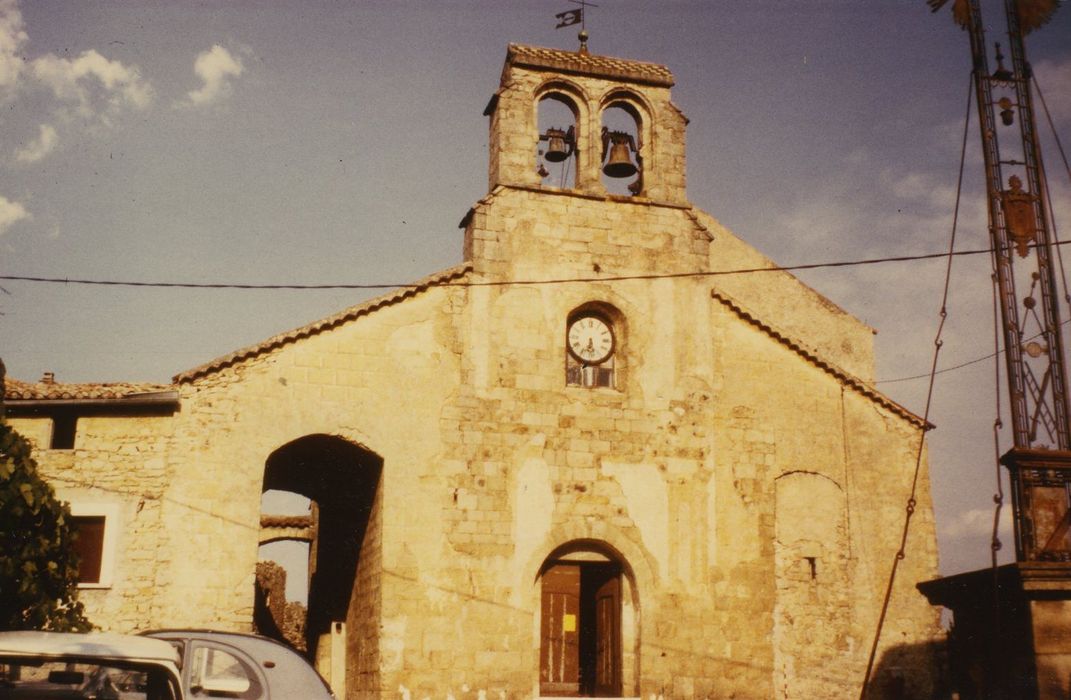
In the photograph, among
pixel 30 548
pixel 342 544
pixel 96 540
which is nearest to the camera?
pixel 30 548

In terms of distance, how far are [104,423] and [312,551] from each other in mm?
9242

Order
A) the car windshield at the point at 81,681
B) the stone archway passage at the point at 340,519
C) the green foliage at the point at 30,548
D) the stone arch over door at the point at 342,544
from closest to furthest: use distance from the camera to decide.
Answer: the car windshield at the point at 81,681 → the green foliage at the point at 30,548 → the stone arch over door at the point at 342,544 → the stone archway passage at the point at 340,519

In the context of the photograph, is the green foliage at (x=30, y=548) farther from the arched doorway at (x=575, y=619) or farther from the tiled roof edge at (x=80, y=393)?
the arched doorway at (x=575, y=619)

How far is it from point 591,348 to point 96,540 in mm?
7668

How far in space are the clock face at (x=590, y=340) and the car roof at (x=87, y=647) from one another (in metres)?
10.7

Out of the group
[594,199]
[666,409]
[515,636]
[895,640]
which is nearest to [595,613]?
[515,636]

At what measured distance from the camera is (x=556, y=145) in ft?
58.1

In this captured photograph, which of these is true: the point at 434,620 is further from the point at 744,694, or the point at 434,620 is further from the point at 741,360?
the point at 741,360

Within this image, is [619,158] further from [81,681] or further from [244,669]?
[81,681]

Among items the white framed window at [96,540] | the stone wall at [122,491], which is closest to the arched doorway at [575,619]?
the stone wall at [122,491]

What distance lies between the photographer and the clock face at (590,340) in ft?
56.1

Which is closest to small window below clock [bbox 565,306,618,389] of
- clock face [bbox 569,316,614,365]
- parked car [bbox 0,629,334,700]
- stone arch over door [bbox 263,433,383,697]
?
clock face [bbox 569,316,614,365]

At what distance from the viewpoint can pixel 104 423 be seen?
15.0m

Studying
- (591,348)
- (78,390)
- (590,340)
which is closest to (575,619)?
(591,348)
